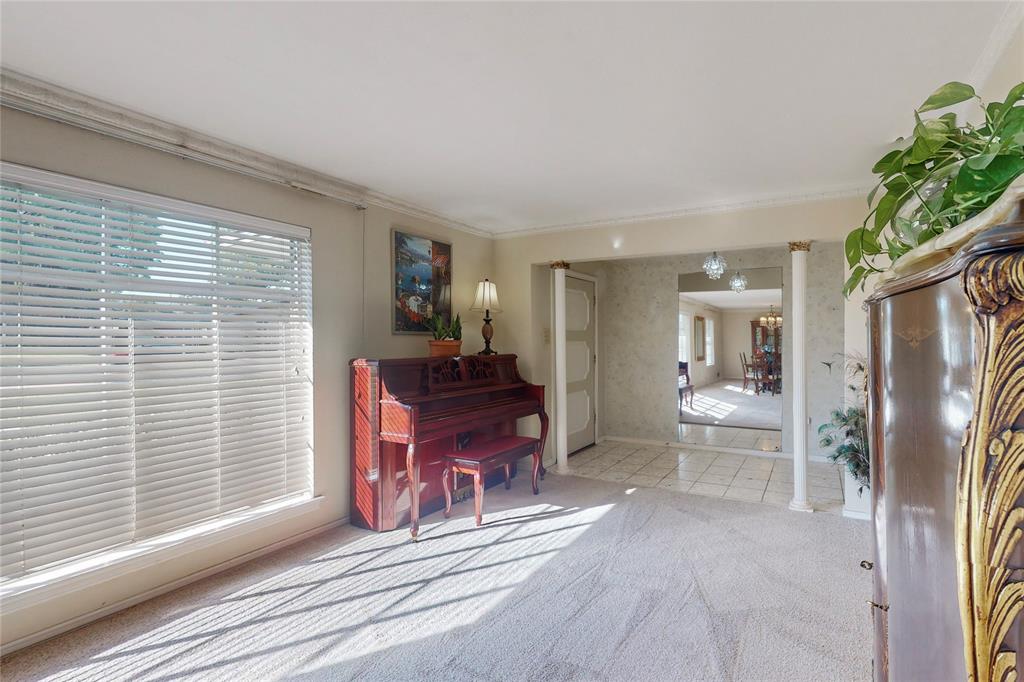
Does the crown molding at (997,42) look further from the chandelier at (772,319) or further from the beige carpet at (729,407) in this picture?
the beige carpet at (729,407)

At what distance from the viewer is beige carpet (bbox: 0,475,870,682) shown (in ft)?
6.16

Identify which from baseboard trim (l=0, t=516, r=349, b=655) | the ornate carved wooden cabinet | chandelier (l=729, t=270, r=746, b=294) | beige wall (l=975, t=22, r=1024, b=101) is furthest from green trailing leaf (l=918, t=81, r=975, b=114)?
chandelier (l=729, t=270, r=746, b=294)

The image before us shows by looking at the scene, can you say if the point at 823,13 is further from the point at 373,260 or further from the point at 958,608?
the point at 373,260

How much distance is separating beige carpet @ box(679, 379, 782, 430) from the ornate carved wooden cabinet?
207 inches

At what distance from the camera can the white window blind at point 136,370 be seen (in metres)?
2.01

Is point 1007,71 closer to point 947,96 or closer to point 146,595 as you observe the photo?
point 947,96

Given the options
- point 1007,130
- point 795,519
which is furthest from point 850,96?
point 795,519

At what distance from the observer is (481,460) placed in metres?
3.34

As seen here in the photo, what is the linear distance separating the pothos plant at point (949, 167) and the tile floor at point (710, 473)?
339 cm

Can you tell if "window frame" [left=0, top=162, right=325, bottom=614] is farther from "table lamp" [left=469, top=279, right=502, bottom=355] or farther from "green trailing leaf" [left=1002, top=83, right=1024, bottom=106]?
"green trailing leaf" [left=1002, top=83, right=1024, bottom=106]

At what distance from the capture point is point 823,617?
7.12ft

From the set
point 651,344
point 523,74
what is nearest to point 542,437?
point 651,344

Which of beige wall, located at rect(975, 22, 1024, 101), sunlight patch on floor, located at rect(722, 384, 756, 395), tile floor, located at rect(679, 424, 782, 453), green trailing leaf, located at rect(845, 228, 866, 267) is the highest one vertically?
A: beige wall, located at rect(975, 22, 1024, 101)

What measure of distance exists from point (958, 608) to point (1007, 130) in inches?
26.1
